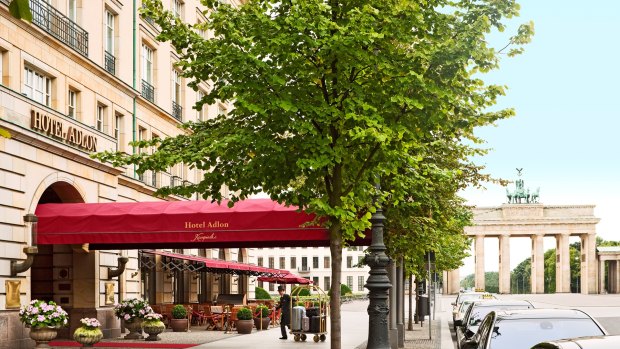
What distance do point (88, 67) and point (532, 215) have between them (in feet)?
375

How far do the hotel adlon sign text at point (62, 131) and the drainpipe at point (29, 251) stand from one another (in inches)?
90.6

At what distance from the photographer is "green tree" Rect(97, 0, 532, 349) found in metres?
15.0

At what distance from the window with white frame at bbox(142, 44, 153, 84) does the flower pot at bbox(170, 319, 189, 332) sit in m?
10.3

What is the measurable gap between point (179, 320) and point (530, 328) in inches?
959

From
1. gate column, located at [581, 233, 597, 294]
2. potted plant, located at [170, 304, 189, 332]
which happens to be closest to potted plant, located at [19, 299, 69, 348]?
potted plant, located at [170, 304, 189, 332]

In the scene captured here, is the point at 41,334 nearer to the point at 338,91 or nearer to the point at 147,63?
the point at 338,91

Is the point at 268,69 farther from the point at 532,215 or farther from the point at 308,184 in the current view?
the point at 532,215

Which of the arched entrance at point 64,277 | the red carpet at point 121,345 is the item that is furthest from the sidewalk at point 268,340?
the arched entrance at point 64,277

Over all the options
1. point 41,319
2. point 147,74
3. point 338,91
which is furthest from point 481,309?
point 147,74

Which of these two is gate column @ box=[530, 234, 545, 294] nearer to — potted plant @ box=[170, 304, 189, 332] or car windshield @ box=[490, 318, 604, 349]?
potted plant @ box=[170, 304, 189, 332]

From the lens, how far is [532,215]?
136 m

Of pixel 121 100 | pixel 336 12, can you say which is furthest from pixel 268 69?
pixel 121 100

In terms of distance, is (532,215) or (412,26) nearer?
(412,26)

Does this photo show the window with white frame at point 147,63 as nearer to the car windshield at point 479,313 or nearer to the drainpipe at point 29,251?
the drainpipe at point 29,251
